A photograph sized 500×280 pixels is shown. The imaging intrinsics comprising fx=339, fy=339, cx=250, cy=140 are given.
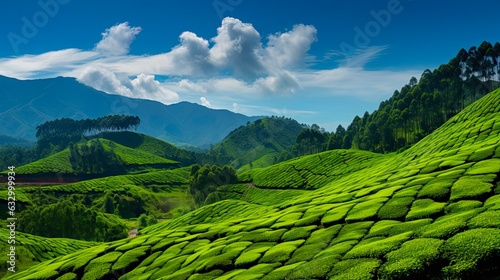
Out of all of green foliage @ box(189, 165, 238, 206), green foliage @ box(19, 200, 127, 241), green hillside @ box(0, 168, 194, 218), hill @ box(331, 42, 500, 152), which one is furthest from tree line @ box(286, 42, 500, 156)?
green foliage @ box(19, 200, 127, 241)

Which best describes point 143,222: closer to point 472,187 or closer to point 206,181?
point 206,181

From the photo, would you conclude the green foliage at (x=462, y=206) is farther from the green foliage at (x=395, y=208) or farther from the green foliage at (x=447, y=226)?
the green foliage at (x=395, y=208)

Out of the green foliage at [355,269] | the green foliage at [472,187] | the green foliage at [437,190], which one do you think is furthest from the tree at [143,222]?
the green foliage at [355,269]

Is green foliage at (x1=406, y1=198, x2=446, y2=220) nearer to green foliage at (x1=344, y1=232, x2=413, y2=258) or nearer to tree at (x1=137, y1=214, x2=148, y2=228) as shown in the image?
green foliage at (x1=344, y1=232, x2=413, y2=258)

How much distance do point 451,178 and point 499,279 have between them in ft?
49.4

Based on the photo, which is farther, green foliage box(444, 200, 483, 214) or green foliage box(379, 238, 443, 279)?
green foliage box(444, 200, 483, 214)

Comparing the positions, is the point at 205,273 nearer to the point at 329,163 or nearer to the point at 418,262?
the point at 418,262

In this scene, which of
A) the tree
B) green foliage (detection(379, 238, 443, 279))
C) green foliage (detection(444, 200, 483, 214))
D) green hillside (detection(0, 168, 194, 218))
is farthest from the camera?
green hillside (detection(0, 168, 194, 218))

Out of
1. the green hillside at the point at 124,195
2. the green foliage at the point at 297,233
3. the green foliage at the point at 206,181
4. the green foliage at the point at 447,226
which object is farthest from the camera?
the green hillside at the point at 124,195

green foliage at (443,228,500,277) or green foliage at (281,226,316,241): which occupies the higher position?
green foliage at (443,228,500,277)

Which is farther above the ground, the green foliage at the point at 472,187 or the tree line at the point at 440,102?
the tree line at the point at 440,102

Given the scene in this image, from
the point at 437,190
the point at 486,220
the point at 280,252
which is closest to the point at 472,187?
the point at 437,190

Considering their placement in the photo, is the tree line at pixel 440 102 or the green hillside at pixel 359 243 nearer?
the green hillside at pixel 359 243

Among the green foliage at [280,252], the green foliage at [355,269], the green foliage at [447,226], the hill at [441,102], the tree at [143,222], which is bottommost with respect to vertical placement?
the tree at [143,222]
